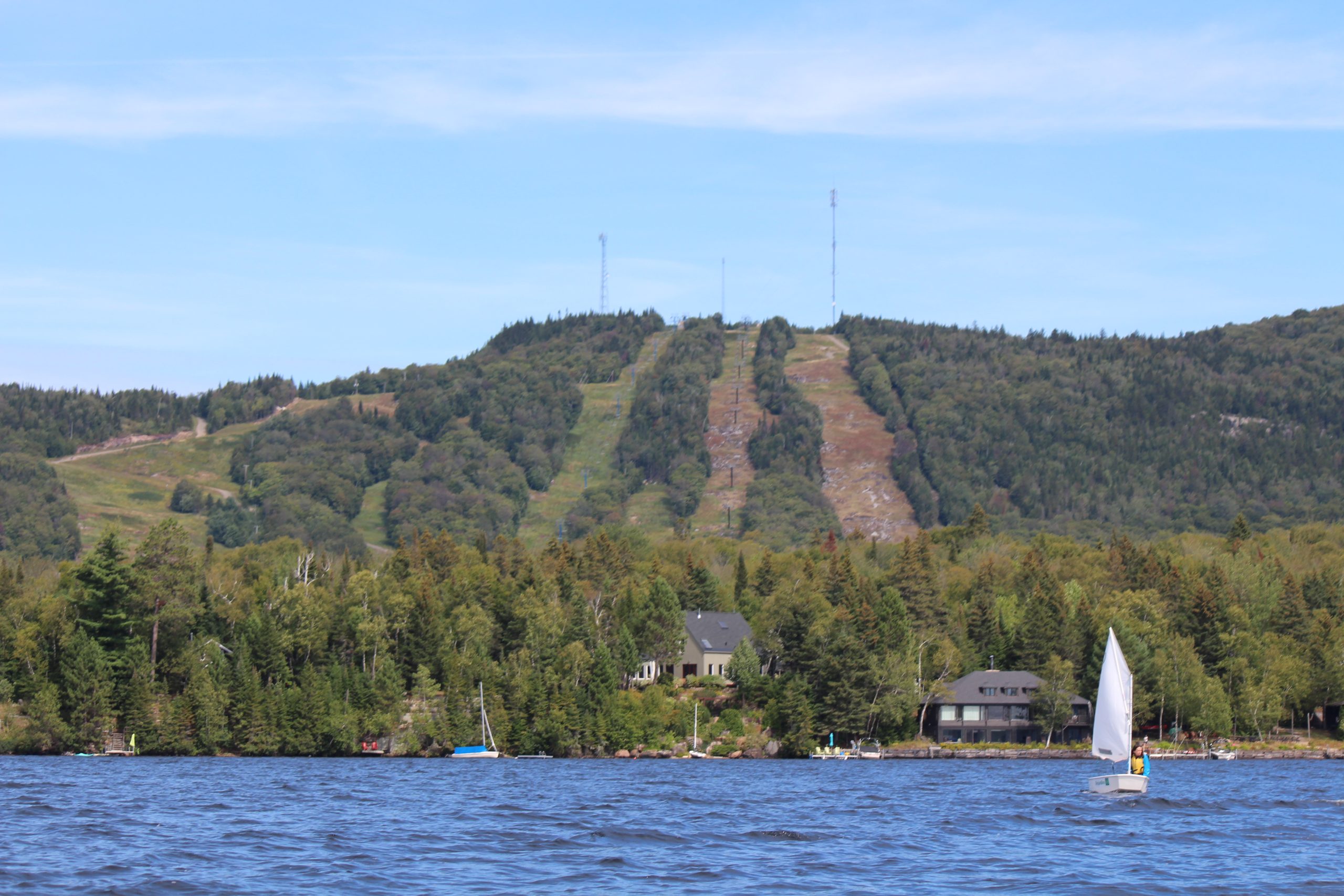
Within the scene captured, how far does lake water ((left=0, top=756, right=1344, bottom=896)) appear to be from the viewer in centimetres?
4781

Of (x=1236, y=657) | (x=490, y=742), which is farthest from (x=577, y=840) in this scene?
(x=1236, y=657)

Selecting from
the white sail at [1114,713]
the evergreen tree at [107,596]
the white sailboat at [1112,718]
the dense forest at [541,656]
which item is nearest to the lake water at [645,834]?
the white sailboat at [1112,718]

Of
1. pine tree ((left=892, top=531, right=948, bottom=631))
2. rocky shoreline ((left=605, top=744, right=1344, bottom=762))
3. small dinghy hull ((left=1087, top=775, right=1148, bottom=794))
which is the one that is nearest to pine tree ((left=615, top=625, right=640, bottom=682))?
rocky shoreline ((left=605, top=744, right=1344, bottom=762))

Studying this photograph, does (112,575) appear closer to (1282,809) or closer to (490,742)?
(490,742)

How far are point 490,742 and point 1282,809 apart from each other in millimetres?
69882

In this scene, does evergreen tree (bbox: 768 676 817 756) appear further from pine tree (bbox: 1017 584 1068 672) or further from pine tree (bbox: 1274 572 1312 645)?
pine tree (bbox: 1274 572 1312 645)

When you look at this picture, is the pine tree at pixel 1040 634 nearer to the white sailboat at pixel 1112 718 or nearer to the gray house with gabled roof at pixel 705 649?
the gray house with gabled roof at pixel 705 649

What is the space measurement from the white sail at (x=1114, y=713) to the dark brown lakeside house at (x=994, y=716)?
56496 millimetres

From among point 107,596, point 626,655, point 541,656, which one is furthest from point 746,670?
point 107,596

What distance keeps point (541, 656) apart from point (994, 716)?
Answer: 136 feet

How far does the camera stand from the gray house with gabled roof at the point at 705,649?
162 m

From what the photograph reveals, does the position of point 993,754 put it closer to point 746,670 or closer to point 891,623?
point 891,623

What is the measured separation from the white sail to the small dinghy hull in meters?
2.14

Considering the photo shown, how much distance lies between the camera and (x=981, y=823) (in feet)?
221
